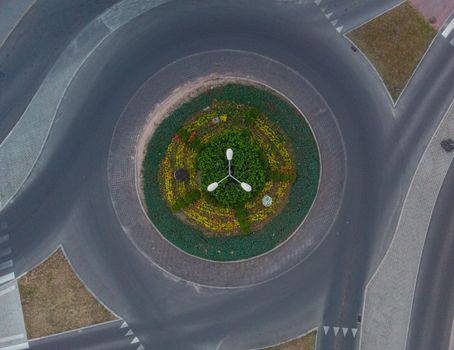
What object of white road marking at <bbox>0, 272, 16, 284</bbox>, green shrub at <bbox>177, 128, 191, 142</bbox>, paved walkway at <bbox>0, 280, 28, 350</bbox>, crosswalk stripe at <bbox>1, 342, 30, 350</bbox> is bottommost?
crosswalk stripe at <bbox>1, 342, 30, 350</bbox>

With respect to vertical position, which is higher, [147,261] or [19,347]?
[147,261]

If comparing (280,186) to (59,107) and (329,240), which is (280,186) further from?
(59,107)

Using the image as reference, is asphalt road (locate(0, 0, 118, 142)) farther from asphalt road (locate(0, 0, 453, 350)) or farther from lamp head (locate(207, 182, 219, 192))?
lamp head (locate(207, 182, 219, 192))

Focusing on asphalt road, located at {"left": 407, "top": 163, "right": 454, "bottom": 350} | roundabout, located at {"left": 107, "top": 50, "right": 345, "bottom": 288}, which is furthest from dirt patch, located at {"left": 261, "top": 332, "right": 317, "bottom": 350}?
asphalt road, located at {"left": 407, "top": 163, "right": 454, "bottom": 350}

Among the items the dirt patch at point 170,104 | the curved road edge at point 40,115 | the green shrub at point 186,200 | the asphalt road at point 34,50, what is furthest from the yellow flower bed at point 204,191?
the asphalt road at point 34,50

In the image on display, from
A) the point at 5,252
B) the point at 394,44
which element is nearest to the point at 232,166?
the point at 394,44

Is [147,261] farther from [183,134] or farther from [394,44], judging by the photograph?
[394,44]

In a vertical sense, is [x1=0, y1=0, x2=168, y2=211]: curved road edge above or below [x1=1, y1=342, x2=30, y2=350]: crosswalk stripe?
above
